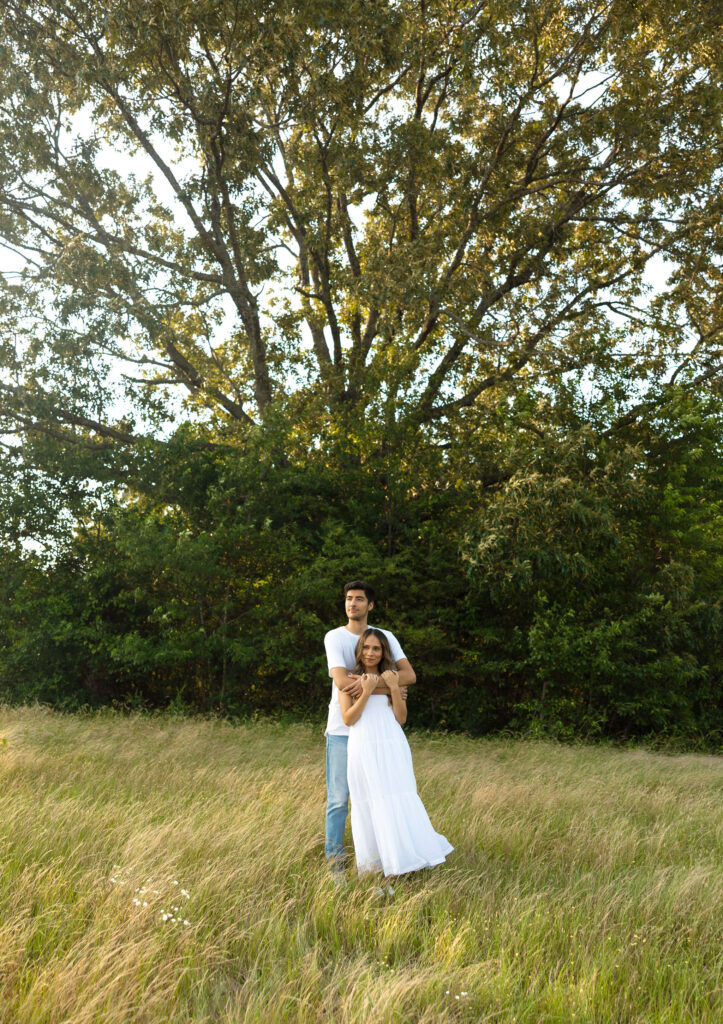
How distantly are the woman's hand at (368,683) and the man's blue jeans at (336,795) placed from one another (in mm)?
475

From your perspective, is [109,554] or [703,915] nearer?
[703,915]

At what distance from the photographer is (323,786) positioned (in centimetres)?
739

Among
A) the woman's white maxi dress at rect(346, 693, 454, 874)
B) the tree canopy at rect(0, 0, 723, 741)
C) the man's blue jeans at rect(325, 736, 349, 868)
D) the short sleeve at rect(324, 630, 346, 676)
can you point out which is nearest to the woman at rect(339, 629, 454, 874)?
the woman's white maxi dress at rect(346, 693, 454, 874)

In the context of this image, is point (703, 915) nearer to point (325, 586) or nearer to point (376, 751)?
point (376, 751)

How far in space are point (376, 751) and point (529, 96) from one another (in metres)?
13.4

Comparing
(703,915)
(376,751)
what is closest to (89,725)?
(376,751)

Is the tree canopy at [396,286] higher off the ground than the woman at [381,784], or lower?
higher

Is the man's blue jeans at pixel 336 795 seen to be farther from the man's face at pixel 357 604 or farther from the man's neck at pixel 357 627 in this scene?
the man's face at pixel 357 604

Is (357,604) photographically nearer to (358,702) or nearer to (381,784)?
(358,702)

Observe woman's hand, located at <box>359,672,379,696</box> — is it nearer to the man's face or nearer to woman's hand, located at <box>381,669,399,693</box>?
woman's hand, located at <box>381,669,399,693</box>

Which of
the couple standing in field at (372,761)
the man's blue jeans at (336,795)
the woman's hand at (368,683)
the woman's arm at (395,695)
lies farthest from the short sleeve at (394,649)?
the man's blue jeans at (336,795)

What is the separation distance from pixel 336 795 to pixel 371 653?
0.92m

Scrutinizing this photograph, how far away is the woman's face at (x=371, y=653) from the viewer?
4.80m

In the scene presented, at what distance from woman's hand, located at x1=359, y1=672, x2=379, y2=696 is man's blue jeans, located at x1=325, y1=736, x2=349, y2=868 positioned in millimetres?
475
